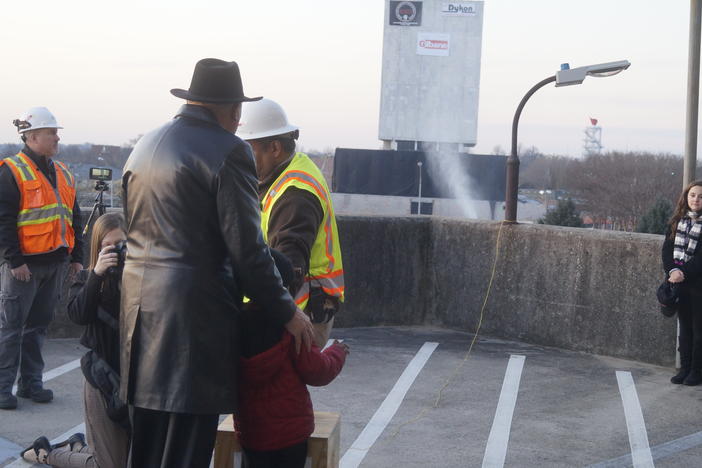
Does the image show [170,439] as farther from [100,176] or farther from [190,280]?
[100,176]

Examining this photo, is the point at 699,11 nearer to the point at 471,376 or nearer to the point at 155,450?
the point at 471,376

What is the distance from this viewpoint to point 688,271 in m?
7.58

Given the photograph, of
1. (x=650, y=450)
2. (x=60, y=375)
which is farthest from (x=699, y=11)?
(x=60, y=375)

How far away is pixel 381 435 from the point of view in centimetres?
612

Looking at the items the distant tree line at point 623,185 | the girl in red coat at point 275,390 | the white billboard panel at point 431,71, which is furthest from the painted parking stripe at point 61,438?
the white billboard panel at point 431,71

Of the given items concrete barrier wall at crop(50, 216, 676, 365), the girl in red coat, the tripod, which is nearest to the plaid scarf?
concrete barrier wall at crop(50, 216, 676, 365)

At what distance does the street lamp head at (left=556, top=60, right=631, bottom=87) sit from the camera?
9.11 meters

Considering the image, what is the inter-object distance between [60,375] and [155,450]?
4.34m

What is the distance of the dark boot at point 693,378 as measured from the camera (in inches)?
305

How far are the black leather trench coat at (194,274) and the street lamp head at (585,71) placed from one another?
6.65 m

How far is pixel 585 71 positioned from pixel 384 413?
4607mm

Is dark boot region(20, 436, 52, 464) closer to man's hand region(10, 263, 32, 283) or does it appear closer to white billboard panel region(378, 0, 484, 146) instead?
man's hand region(10, 263, 32, 283)

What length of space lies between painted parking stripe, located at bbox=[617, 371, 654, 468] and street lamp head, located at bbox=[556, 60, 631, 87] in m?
3.04

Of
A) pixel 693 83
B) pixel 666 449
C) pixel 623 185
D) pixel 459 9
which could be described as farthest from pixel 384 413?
pixel 459 9
